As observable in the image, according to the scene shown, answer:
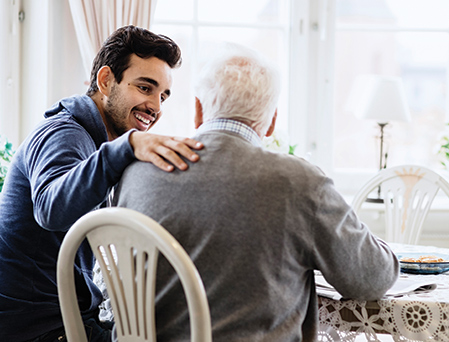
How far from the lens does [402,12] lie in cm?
343

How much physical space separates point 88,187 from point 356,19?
106 inches

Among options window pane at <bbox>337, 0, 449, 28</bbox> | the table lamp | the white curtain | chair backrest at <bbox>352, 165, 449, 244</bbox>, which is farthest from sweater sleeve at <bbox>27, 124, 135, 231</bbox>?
window pane at <bbox>337, 0, 449, 28</bbox>

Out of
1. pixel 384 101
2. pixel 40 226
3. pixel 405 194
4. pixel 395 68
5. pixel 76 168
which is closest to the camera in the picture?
pixel 76 168

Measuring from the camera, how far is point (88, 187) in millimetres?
1183

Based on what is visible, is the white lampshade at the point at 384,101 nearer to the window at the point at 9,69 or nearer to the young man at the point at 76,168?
the young man at the point at 76,168

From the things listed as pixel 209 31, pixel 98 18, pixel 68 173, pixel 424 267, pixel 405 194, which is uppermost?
pixel 98 18

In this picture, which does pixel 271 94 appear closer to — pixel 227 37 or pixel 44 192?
pixel 44 192

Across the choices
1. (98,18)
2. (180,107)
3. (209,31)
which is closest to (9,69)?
(98,18)

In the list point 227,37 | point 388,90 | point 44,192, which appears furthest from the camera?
point 227,37

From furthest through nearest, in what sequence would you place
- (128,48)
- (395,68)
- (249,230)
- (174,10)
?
(395,68) < (174,10) < (128,48) < (249,230)

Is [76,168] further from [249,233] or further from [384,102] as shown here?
[384,102]

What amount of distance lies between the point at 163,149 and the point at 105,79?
2.01 feet

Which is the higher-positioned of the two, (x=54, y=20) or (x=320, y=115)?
(x=54, y=20)

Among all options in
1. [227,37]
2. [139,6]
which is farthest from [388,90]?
[139,6]
